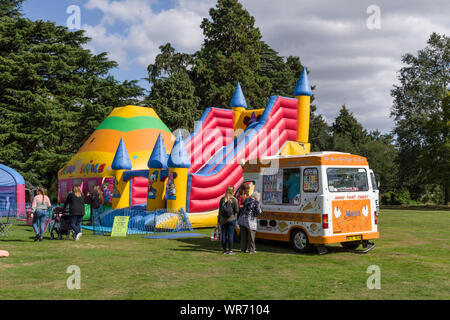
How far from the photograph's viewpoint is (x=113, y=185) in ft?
64.7

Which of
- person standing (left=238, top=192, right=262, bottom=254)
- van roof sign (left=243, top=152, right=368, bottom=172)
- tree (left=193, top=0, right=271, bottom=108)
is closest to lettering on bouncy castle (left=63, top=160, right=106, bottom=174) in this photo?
van roof sign (left=243, top=152, right=368, bottom=172)

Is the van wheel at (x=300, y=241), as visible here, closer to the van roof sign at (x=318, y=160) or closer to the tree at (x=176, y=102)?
the van roof sign at (x=318, y=160)

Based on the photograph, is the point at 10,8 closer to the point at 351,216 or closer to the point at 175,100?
the point at 175,100

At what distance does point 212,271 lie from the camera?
844 cm

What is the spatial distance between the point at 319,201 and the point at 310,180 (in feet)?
1.91

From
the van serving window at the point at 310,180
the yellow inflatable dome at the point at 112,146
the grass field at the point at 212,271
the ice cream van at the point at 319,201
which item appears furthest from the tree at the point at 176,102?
the van serving window at the point at 310,180

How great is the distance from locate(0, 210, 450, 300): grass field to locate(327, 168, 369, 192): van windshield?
1587 mm

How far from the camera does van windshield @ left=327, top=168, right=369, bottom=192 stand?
33.6 feet

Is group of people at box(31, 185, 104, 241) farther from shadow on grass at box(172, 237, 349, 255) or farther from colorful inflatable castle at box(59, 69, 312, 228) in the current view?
colorful inflatable castle at box(59, 69, 312, 228)

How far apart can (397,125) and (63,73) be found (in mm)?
31470

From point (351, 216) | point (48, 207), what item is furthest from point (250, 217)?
point (48, 207)

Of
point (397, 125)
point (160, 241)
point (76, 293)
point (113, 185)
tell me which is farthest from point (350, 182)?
point (397, 125)

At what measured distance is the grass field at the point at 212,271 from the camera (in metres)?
6.65
